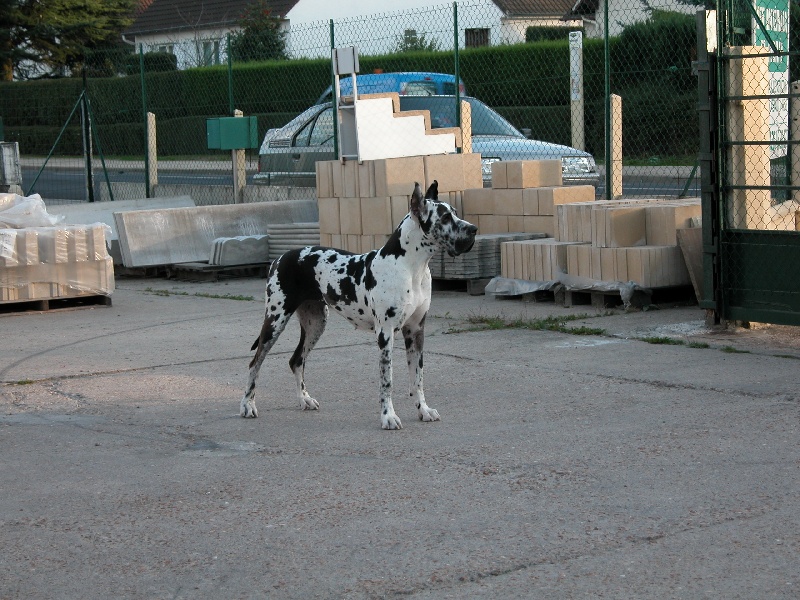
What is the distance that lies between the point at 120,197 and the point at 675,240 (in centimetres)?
1311

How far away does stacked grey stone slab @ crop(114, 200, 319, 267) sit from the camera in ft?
49.2

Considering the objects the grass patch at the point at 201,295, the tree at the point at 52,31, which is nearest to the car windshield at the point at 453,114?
the grass patch at the point at 201,295

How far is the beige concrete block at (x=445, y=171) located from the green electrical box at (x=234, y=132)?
17.9 ft

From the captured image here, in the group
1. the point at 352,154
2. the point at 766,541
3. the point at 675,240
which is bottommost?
the point at 766,541

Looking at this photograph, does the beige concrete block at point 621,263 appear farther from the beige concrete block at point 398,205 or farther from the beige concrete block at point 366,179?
the beige concrete block at point 366,179

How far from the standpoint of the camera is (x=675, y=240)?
1084 cm

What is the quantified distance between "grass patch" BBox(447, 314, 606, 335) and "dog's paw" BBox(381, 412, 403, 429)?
3400mm

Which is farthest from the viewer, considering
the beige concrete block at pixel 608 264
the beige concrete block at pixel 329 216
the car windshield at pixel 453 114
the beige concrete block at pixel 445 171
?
the car windshield at pixel 453 114

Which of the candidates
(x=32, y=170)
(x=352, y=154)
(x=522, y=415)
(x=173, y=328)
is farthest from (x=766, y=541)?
(x=32, y=170)

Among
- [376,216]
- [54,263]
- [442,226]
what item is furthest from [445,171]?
[442,226]

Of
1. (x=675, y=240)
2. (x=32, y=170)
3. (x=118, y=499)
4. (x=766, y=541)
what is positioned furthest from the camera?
(x=32, y=170)

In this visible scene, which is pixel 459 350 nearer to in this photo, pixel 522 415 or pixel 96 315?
pixel 522 415

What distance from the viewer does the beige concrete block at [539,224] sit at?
12.4 metres

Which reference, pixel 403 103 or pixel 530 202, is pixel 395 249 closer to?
pixel 530 202
